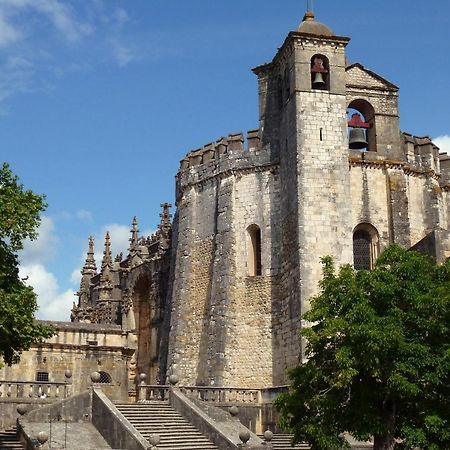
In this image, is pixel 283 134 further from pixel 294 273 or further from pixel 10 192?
pixel 10 192

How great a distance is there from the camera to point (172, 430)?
22484 millimetres

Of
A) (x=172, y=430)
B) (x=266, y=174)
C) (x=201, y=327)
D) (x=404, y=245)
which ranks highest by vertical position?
(x=266, y=174)

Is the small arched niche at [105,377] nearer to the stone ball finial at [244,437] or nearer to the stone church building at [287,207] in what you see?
the stone church building at [287,207]

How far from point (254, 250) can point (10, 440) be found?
42.6 feet

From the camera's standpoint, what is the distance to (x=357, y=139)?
3078 centimetres

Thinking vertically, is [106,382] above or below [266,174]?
below

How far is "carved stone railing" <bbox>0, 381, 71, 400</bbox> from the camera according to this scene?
24.1 m

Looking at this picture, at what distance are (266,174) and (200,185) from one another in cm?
351

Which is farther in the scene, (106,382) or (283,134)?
(106,382)

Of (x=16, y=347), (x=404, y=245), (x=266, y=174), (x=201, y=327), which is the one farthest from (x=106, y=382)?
(x=16, y=347)

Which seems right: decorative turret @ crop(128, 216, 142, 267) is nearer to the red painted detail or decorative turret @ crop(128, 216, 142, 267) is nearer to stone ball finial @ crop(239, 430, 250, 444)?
the red painted detail

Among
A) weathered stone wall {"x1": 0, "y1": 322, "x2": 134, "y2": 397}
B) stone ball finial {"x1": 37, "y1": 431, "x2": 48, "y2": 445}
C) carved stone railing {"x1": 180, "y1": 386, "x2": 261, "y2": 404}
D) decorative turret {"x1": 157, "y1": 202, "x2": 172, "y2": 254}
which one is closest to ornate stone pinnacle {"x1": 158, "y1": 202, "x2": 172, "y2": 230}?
decorative turret {"x1": 157, "y1": 202, "x2": 172, "y2": 254}

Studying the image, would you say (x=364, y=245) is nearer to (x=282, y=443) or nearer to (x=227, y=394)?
(x=227, y=394)

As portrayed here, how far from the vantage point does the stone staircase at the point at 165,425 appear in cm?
2159
